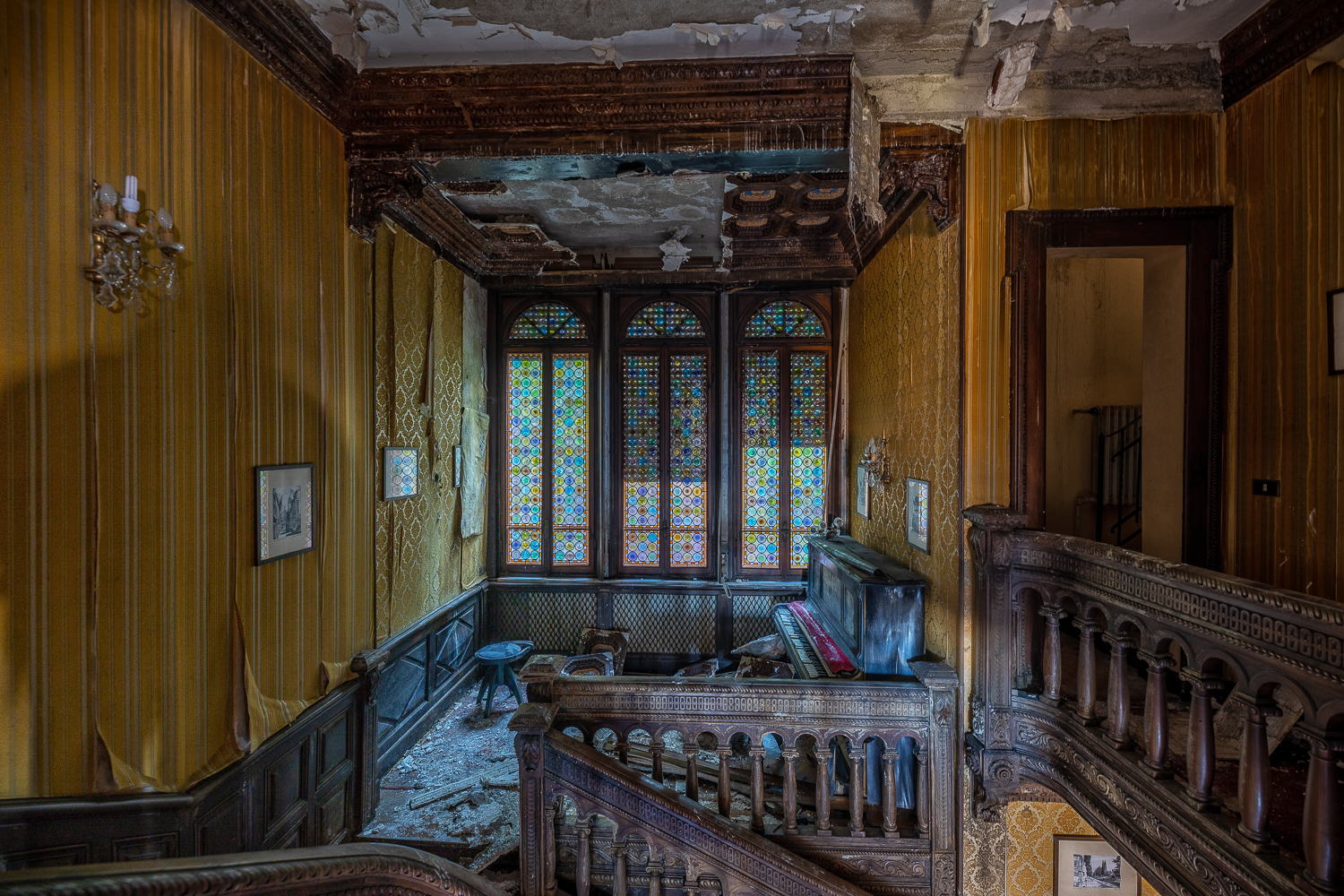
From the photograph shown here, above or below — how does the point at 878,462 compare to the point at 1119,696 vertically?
above

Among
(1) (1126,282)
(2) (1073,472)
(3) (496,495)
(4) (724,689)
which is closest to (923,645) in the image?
(4) (724,689)

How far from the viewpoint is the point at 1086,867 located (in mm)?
3318

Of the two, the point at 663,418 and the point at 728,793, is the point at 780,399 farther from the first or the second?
the point at 728,793

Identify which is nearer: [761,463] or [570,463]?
[761,463]

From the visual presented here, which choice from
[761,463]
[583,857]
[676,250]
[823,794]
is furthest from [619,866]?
[676,250]

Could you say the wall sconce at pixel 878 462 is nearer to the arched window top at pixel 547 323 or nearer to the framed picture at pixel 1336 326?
the framed picture at pixel 1336 326

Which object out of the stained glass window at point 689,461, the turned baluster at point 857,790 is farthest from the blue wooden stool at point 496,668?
the turned baluster at point 857,790

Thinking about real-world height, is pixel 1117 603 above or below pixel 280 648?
above

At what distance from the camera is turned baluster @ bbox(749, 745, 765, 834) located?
3.25m

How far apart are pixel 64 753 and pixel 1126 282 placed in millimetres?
6873

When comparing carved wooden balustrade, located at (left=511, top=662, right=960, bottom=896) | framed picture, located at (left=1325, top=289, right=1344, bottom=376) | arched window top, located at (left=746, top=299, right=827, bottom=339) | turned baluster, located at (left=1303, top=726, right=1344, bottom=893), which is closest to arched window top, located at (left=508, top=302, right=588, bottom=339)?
arched window top, located at (left=746, top=299, right=827, bottom=339)

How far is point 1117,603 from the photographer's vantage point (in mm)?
2412

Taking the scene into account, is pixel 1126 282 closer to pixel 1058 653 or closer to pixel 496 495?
pixel 1058 653

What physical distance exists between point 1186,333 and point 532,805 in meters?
4.18
